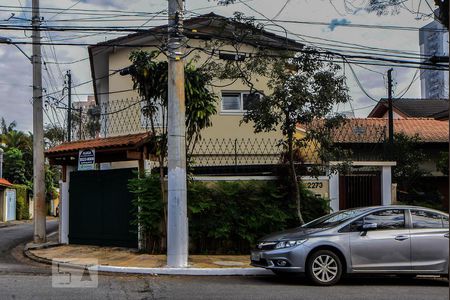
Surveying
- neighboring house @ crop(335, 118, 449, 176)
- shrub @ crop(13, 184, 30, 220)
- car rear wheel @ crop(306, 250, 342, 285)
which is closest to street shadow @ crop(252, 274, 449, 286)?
car rear wheel @ crop(306, 250, 342, 285)

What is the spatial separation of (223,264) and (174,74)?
4263 millimetres

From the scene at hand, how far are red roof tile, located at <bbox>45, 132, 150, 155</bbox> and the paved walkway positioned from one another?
2.71 m

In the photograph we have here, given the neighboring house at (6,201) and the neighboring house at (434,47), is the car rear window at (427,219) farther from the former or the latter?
the neighboring house at (6,201)

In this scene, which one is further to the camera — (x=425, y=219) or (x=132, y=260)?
(x=132, y=260)

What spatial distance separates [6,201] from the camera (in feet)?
115

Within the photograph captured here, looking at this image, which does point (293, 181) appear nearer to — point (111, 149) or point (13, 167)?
point (111, 149)

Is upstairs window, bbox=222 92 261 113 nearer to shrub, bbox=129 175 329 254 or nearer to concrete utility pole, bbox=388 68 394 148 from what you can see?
shrub, bbox=129 175 329 254

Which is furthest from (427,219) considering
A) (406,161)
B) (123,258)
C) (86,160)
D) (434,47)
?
(406,161)

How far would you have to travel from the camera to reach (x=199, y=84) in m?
13.5

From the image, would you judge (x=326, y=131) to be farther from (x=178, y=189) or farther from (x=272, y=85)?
(x=178, y=189)

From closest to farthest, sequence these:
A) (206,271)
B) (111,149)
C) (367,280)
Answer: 1. (367,280)
2. (206,271)
3. (111,149)

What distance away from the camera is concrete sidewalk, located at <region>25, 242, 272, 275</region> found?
1115 cm

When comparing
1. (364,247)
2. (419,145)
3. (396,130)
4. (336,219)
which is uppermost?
(396,130)

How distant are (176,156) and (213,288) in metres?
3.23
